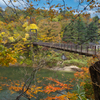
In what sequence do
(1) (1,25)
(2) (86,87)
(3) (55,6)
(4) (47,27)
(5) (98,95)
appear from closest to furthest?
(5) (98,95) < (3) (55,6) < (2) (86,87) < (1) (1,25) < (4) (47,27)

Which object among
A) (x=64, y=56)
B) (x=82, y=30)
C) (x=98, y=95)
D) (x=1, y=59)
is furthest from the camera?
(x=82, y=30)

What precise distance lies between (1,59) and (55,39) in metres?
13.1

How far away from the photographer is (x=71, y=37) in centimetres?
1708

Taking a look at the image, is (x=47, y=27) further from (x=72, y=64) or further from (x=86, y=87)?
(x=86, y=87)

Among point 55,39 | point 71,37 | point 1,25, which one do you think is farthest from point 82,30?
point 1,25

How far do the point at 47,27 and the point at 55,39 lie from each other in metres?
2.07

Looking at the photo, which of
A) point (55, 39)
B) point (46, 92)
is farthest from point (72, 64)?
point (46, 92)

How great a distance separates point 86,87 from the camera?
3.56 m

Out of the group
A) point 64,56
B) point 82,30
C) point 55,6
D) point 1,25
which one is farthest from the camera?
point 82,30

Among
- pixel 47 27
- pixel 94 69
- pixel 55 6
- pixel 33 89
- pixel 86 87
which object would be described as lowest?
pixel 33 89

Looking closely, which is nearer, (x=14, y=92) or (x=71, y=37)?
(x=14, y=92)

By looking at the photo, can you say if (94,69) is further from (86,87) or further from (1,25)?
(1,25)

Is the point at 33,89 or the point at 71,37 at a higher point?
the point at 71,37

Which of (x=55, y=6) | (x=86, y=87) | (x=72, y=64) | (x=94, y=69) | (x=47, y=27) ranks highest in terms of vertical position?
(x=47, y=27)
